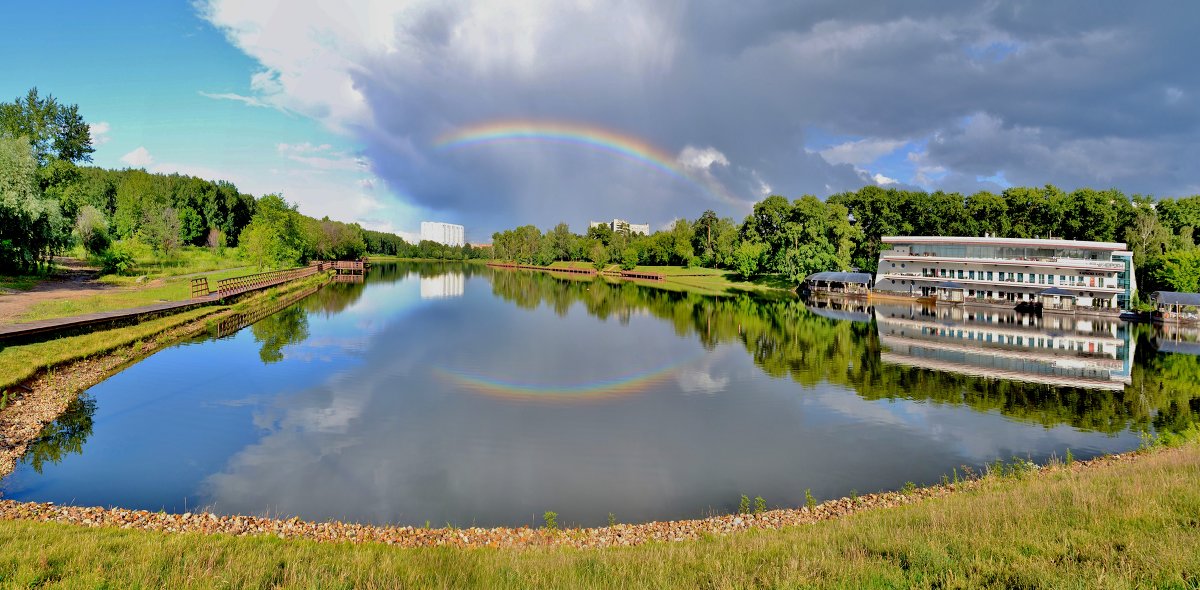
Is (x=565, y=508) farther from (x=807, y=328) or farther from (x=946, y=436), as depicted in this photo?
(x=807, y=328)

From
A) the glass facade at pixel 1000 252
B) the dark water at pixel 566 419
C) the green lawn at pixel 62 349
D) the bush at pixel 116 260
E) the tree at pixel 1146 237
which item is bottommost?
the dark water at pixel 566 419

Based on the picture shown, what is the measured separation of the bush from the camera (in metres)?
59.0

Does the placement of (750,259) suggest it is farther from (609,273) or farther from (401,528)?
(401,528)

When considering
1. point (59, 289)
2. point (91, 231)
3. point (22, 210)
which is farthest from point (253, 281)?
point (91, 231)

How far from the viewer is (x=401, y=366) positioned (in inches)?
1214

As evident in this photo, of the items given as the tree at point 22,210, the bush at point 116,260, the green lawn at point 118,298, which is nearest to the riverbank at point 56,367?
the green lawn at point 118,298

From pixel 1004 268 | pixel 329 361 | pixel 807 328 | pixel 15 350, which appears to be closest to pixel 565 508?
pixel 329 361

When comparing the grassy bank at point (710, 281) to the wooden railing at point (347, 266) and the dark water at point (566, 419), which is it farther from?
the wooden railing at point (347, 266)

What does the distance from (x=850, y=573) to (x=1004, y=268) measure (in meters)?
82.4

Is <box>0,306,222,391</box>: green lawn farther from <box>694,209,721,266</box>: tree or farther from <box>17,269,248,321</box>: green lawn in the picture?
<box>694,209,721,266</box>: tree

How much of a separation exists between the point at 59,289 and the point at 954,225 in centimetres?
11314

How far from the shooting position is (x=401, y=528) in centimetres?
1240

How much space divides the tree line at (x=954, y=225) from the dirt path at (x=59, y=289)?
8859cm

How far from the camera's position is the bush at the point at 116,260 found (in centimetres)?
5903
